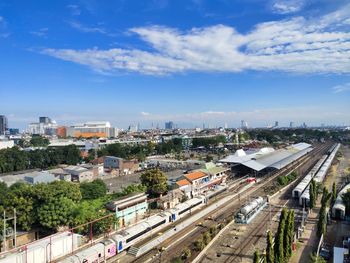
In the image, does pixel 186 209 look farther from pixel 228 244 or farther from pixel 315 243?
pixel 315 243

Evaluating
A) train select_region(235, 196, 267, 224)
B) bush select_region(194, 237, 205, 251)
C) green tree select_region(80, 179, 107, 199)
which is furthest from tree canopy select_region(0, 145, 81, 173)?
bush select_region(194, 237, 205, 251)

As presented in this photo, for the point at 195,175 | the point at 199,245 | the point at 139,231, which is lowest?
the point at 199,245

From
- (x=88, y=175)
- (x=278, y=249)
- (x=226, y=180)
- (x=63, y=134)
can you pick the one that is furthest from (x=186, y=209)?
(x=63, y=134)

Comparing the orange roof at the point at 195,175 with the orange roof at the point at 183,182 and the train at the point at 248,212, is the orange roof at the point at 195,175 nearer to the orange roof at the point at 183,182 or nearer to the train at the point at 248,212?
the orange roof at the point at 183,182

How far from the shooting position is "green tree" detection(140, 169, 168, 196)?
114 feet

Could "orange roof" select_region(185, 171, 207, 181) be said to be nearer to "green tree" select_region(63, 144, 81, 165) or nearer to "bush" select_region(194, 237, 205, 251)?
"bush" select_region(194, 237, 205, 251)

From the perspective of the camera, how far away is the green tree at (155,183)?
114 feet

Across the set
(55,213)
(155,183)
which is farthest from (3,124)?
(55,213)

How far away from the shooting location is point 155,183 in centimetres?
3500

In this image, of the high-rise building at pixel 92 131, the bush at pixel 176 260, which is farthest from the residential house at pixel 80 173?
the high-rise building at pixel 92 131

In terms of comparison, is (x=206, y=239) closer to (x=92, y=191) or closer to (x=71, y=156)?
(x=92, y=191)

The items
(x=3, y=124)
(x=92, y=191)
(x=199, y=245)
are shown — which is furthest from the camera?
(x=3, y=124)

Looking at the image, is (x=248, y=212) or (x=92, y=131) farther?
(x=92, y=131)

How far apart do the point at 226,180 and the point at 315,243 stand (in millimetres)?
25828
